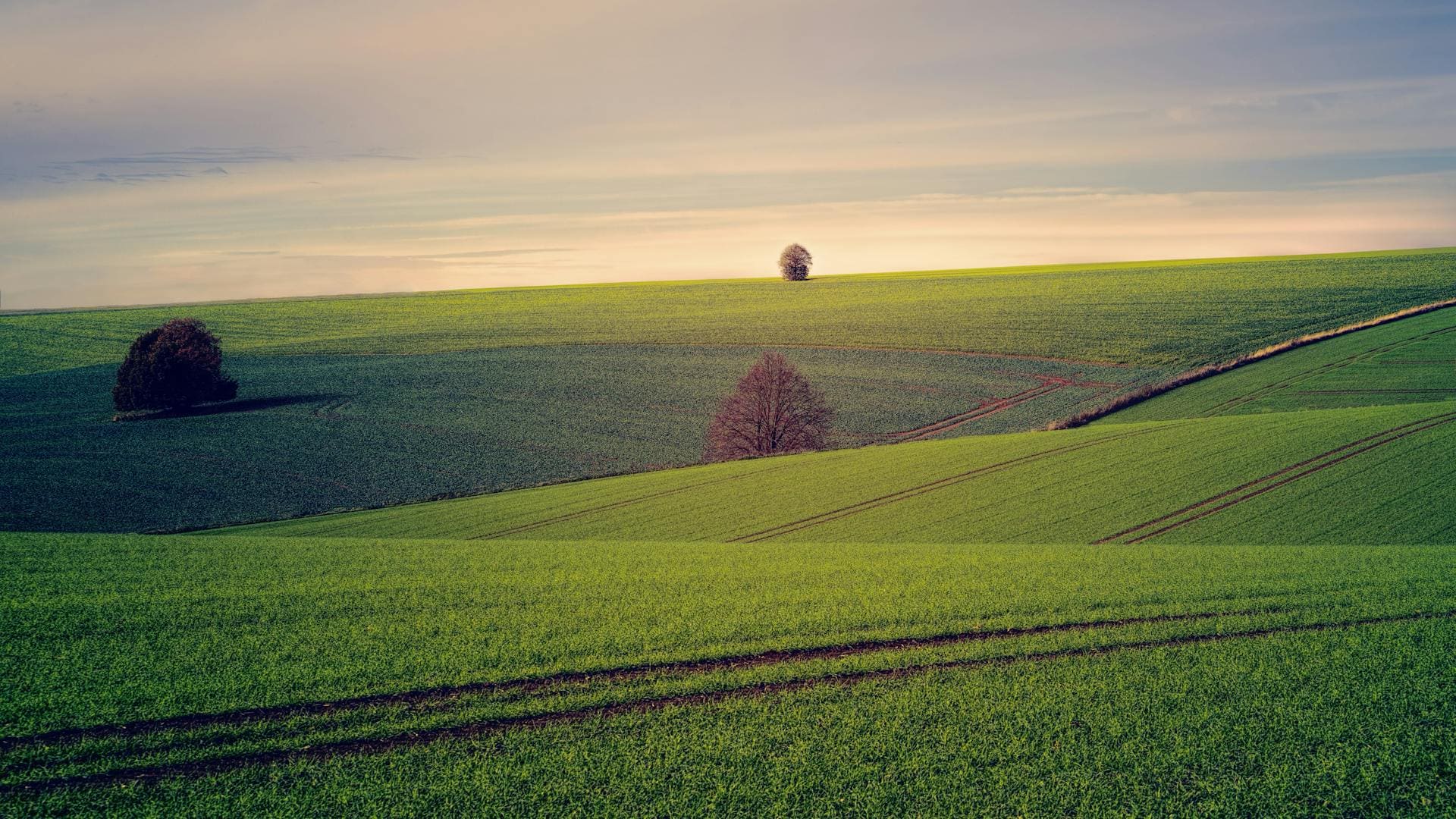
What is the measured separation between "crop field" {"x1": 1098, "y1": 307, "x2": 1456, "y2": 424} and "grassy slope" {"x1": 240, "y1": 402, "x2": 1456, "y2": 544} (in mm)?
8623

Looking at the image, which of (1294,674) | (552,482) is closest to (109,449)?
(552,482)

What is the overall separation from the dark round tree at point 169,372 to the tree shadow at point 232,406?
1.79 ft

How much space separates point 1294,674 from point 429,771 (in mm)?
9914

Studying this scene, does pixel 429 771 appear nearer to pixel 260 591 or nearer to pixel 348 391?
pixel 260 591

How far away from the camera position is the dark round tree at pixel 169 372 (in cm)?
4851

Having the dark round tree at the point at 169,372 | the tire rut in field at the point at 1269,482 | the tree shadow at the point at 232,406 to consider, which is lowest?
the tire rut in field at the point at 1269,482

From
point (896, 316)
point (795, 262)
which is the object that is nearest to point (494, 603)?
point (896, 316)

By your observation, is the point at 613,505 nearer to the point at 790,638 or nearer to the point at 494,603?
the point at 494,603

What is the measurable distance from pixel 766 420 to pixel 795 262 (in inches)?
3783

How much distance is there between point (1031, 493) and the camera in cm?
2517

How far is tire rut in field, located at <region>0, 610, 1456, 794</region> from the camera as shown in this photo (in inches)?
289

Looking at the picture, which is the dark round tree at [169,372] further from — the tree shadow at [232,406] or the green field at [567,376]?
the green field at [567,376]

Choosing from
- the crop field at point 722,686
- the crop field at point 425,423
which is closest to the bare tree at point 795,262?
the crop field at point 425,423

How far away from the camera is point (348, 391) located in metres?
56.8
